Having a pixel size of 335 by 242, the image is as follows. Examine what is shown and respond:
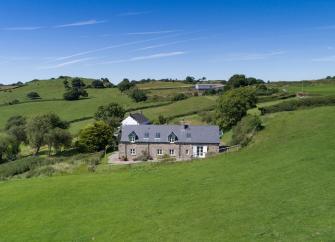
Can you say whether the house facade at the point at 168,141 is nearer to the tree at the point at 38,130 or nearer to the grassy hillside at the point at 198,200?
the grassy hillside at the point at 198,200

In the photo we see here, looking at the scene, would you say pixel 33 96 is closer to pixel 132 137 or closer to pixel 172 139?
pixel 132 137

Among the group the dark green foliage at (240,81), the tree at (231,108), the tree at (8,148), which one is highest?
the dark green foliage at (240,81)

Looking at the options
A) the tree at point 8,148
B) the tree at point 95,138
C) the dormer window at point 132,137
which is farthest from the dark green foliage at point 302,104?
the tree at point 8,148

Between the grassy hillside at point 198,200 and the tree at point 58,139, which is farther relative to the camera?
the tree at point 58,139

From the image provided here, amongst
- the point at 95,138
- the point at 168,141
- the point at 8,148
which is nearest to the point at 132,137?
the point at 168,141

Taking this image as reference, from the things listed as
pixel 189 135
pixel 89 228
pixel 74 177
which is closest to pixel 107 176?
pixel 74 177

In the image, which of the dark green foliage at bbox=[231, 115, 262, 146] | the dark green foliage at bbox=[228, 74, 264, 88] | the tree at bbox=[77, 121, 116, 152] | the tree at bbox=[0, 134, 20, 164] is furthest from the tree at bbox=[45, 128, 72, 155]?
the dark green foliage at bbox=[228, 74, 264, 88]

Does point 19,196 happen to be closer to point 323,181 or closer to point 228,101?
point 323,181

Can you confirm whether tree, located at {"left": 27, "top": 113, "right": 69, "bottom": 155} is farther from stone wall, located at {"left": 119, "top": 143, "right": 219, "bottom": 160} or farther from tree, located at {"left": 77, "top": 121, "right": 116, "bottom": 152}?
stone wall, located at {"left": 119, "top": 143, "right": 219, "bottom": 160}
